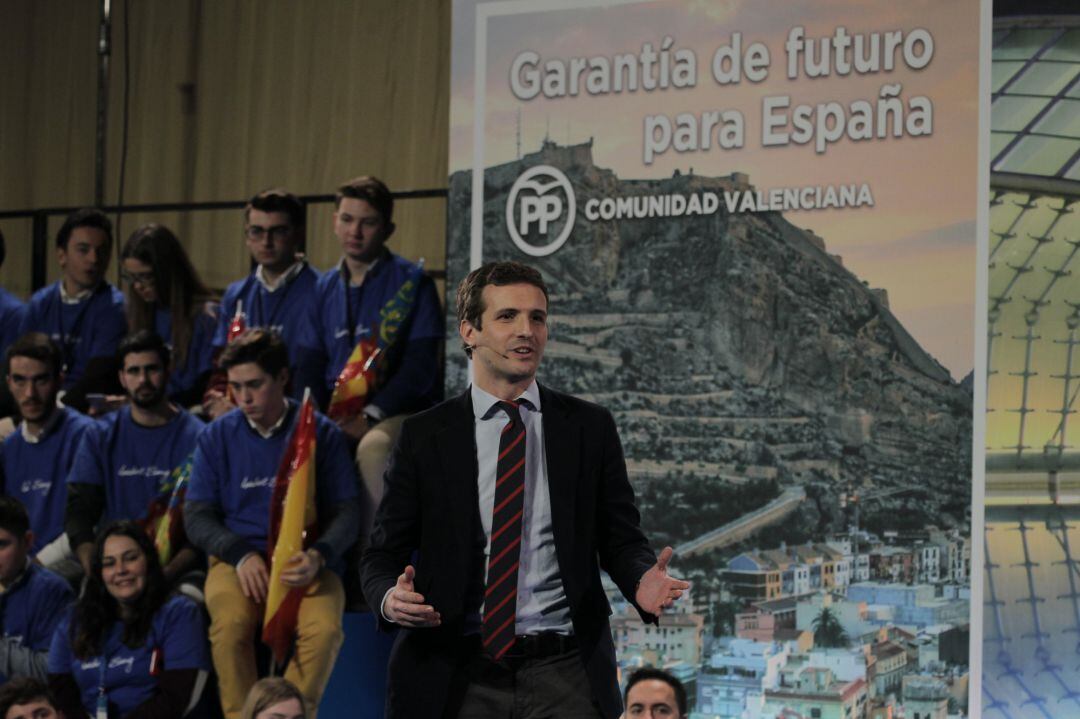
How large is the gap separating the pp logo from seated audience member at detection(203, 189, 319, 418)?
2.95ft

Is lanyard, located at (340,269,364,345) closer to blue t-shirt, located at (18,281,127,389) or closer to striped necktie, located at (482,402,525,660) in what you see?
blue t-shirt, located at (18,281,127,389)

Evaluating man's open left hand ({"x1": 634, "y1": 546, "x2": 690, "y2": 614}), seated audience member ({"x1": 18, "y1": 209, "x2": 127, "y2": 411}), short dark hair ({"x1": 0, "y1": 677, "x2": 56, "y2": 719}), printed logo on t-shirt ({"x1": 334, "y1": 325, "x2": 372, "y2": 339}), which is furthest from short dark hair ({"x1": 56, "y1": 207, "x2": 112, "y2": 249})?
man's open left hand ({"x1": 634, "y1": 546, "x2": 690, "y2": 614})

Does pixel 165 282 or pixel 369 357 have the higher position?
pixel 165 282

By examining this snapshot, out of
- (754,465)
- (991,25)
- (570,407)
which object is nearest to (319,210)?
(754,465)

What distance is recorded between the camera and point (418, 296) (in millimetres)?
5777

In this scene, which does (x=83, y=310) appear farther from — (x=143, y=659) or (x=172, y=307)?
(x=143, y=659)

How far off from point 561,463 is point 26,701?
9.05ft

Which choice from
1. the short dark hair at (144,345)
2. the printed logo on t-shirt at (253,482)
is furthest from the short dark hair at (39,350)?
the printed logo on t-shirt at (253,482)

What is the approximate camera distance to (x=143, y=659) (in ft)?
16.8

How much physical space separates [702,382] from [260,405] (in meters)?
1.63

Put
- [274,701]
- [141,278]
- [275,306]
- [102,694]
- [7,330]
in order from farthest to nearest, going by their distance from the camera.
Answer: [7,330], [141,278], [275,306], [102,694], [274,701]

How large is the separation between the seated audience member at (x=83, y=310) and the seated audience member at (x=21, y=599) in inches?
35.3

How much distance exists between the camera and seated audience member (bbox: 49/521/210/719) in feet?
16.7

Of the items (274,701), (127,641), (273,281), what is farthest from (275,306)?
(274,701)
